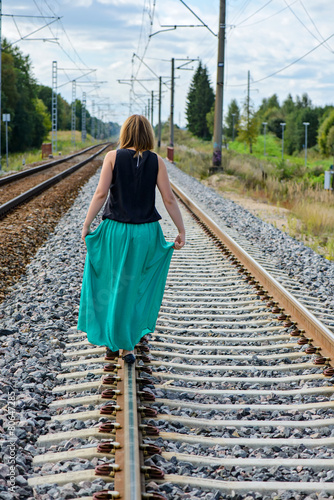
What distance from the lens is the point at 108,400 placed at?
3639 mm

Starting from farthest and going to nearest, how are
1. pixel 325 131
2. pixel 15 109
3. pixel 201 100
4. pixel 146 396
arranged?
pixel 201 100
pixel 325 131
pixel 15 109
pixel 146 396

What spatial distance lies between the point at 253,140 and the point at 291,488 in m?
112

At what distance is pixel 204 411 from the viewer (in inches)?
147

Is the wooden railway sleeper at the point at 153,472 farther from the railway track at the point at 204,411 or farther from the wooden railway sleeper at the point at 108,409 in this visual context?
the wooden railway sleeper at the point at 108,409

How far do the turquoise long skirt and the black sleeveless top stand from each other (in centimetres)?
7

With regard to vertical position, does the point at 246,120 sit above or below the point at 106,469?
above

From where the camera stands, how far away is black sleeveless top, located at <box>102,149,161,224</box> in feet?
12.7

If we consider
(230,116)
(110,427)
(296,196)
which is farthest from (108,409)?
(230,116)

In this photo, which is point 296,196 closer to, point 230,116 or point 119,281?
point 119,281

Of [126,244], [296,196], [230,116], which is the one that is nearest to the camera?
[126,244]

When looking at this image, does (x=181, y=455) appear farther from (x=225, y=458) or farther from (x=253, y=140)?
(x=253, y=140)

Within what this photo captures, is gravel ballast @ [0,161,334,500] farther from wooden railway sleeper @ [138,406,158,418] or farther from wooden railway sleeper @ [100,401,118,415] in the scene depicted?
wooden railway sleeper @ [138,406,158,418]

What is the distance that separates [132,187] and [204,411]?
5.08ft

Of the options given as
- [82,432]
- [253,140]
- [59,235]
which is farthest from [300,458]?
[253,140]
